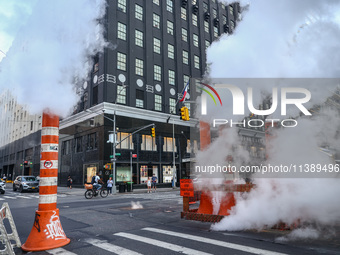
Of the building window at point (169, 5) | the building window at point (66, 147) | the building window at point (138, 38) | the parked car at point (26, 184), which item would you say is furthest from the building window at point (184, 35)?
the parked car at point (26, 184)

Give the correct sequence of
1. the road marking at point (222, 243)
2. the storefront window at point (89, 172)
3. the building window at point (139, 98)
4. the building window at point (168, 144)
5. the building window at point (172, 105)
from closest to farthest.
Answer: the road marking at point (222, 243) < the storefront window at point (89, 172) < the building window at point (139, 98) < the building window at point (168, 144) < the building window at point (172, 105)

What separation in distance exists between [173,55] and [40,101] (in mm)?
34896

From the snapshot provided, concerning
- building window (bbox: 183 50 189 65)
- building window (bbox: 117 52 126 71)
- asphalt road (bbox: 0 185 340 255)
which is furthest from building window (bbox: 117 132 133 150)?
asphalt road (bbox: 0 185 340 255)

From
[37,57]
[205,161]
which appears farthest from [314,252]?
[37,57]

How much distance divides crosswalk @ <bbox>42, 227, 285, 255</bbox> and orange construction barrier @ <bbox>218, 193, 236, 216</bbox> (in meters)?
1.86

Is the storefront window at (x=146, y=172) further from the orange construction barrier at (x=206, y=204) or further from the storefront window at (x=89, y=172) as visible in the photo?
the orange construction barrier at (x=206, y=204)

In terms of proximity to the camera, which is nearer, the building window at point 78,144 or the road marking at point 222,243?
the road marking at point 222,243

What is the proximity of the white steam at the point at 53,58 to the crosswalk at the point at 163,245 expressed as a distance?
3247 millimetres

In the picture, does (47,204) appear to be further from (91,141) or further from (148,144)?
(148,144)

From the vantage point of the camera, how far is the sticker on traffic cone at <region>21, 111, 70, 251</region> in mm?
5520

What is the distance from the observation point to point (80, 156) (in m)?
34.5

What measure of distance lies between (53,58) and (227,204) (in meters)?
6.22

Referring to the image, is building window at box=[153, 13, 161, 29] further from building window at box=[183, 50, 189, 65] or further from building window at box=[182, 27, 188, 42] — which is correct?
building window at box=[183, 50, 189, 65]

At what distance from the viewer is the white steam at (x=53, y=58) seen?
19.6ft
